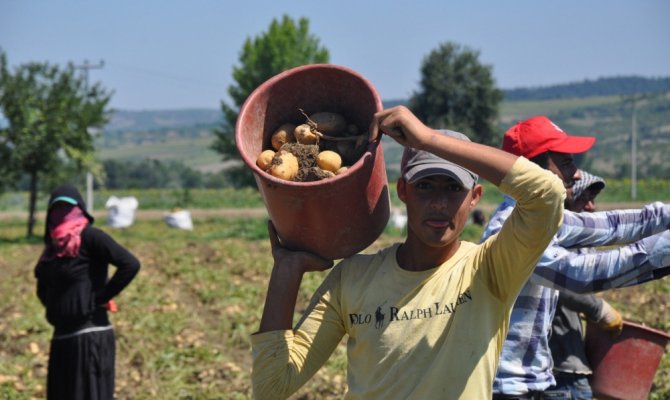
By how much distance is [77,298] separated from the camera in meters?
5.07

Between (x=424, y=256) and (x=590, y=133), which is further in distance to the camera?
(x=590, y=133)

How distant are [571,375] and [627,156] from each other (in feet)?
342

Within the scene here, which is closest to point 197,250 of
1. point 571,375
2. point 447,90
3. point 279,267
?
point 571,375

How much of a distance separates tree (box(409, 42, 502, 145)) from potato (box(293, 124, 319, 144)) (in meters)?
46.0

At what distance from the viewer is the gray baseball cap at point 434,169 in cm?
237

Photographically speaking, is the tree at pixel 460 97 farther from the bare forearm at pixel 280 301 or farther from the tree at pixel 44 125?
the bare forearm at pixel 280 301

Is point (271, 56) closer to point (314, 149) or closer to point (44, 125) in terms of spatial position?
point (44, 125)

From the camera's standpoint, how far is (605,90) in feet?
621

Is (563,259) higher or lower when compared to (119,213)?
higher

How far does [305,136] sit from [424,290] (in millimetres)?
552

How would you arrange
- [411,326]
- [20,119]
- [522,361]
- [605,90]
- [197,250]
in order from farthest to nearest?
[605,90], [20,119], [197,250], [522,361], [411,326]

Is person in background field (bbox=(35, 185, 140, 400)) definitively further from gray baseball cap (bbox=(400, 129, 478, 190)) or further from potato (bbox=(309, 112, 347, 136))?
gray baseball cap (bbox=(400, 129, 478, 190))

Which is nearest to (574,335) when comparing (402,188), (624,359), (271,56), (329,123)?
(624,359)

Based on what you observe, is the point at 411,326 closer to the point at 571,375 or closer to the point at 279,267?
the point at 279,267
